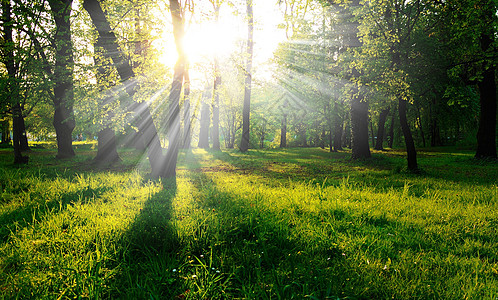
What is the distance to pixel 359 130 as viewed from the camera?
14.8 meters

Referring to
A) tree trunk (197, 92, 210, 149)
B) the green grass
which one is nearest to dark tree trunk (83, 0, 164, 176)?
the green grass

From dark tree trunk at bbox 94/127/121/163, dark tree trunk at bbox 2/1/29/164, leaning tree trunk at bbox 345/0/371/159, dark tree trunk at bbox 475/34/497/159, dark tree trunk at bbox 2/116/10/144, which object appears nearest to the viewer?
dark tree trunk at bbox 2/1/29/164

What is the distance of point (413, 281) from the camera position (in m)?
2.45

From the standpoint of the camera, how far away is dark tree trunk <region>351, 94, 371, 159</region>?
1465 cm

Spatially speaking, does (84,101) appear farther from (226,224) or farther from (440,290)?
(440,290)

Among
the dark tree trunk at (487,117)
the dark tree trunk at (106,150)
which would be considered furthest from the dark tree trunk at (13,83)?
the dark tree trunk at (487,117)

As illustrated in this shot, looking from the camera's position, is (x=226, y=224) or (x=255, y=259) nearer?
(x=255, y=259)

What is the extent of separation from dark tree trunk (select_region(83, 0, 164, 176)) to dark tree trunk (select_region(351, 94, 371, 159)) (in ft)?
38.4

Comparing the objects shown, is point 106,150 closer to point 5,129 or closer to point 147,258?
point 147,258

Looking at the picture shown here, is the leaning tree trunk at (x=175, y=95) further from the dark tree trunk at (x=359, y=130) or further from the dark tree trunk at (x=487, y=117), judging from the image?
the dark tree trunk at (x=487, y=117)

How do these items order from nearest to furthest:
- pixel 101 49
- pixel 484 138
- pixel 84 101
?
pixel 84 101
pixel 101 49
pixel 484 138

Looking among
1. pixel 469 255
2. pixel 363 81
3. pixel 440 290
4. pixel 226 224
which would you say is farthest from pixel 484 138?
pixel 226 224

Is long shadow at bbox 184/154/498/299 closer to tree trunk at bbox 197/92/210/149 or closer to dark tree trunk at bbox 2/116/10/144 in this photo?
dark tree trunk at bbox 2/116/10/144

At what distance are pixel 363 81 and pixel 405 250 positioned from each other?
8183 mm
